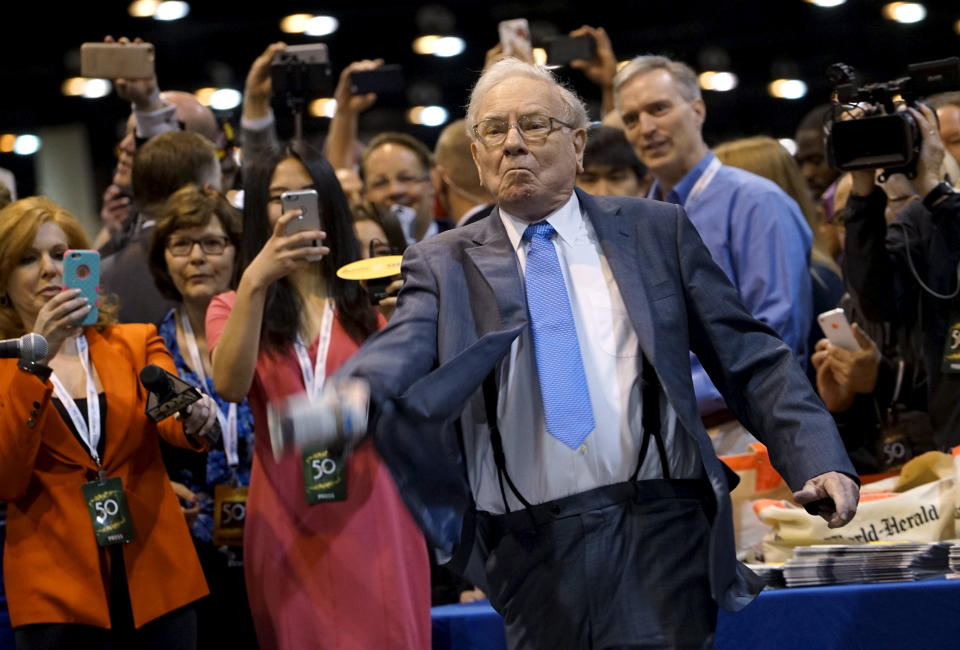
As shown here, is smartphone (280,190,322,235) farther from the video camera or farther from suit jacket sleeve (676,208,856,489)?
the video camera

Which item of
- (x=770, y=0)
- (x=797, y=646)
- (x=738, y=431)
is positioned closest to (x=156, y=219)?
(x=738, y=431)

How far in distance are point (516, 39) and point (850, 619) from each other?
2831mm

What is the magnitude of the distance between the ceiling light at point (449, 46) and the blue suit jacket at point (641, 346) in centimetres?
932

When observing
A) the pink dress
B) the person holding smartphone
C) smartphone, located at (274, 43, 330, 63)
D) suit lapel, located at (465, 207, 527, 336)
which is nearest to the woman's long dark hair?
the person holding smartphone

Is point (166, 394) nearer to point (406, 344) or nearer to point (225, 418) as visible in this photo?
point (225, 418)

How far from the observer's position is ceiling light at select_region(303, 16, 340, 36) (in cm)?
1155

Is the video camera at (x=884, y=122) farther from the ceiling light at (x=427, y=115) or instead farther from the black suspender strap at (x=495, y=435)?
the ceiling light at (x=427, y=115)

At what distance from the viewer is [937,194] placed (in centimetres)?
424

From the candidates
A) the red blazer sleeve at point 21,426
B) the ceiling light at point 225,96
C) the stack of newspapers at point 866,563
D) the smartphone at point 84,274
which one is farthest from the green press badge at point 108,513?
the ceiling light at point 225,96

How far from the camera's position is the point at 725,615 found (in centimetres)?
398

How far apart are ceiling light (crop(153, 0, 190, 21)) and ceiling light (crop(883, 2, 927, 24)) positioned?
6.02 meters

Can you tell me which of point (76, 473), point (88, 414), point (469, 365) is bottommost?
point (76, 473)

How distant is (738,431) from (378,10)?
8.19m

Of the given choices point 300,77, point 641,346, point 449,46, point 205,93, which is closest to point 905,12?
point 449,46
